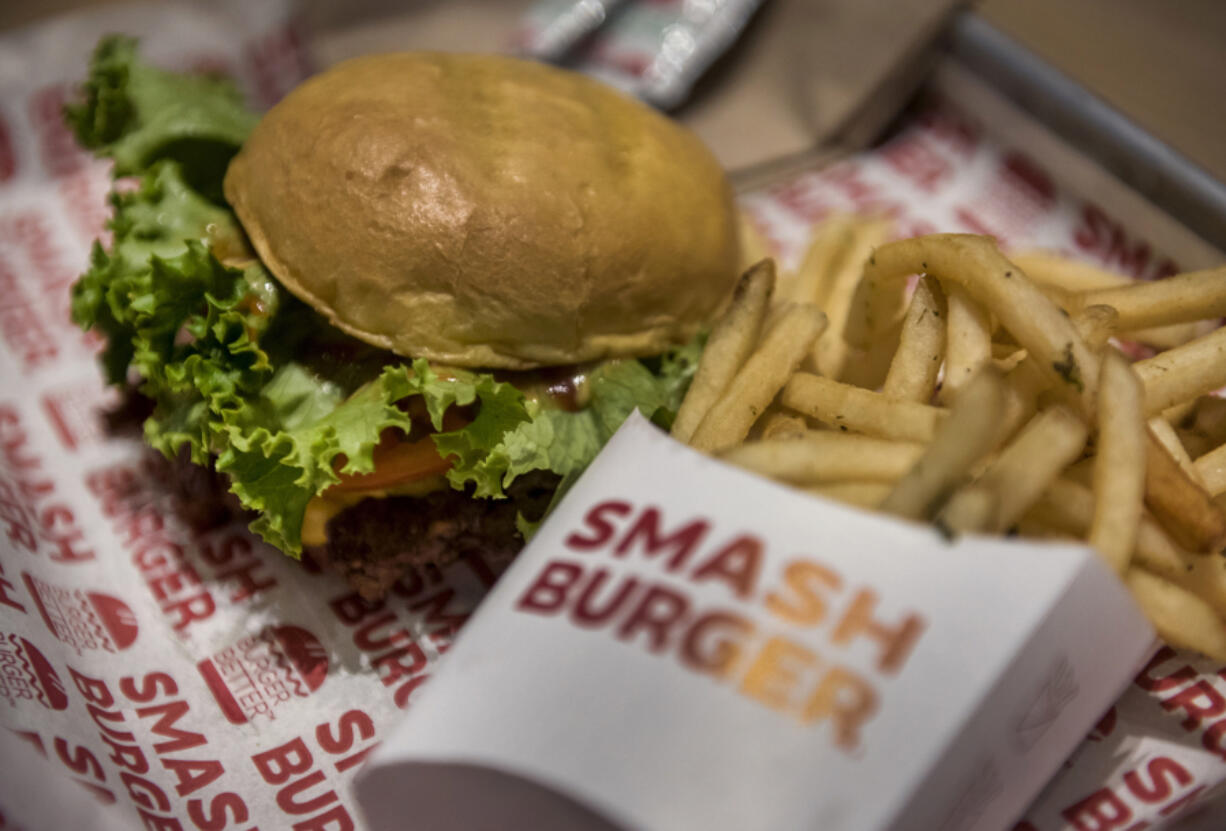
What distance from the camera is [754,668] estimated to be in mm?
1252

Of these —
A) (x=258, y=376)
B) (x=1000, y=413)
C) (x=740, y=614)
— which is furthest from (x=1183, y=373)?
(x=258, y=376)

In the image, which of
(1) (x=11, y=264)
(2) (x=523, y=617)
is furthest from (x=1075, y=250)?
(1) (x=11, y=264)

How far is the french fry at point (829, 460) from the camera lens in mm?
1441

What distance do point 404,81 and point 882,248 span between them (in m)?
1.04

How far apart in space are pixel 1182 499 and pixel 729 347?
769mm

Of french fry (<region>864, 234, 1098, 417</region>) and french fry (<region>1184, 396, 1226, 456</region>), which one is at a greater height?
french fry (<region>864, 234, 1098, 417</region>)

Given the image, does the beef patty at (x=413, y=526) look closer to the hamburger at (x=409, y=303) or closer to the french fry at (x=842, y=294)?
the hamburger at (x=409, y=303)

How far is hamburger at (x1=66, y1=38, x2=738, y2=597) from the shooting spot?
6.22ft

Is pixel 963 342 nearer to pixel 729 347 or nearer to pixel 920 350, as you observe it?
pixel 920 350

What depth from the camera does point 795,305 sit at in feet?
6.25

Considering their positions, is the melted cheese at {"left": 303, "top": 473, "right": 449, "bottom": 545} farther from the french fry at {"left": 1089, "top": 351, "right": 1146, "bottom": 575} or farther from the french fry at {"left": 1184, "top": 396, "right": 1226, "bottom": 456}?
the french fry at {"left": 1184, "top": 396, "right": 1226, "bottom": 456}

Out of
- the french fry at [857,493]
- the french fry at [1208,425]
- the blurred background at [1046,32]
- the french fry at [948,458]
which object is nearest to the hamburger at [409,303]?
the french fry at [857,493]

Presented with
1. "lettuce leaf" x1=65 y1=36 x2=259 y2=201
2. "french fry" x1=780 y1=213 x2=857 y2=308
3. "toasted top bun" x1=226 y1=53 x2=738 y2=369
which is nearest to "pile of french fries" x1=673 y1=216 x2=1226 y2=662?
"french fry" x1=780 y1=213 x2=857 y2=308

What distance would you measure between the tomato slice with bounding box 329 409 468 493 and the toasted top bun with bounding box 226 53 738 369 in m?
0.16
